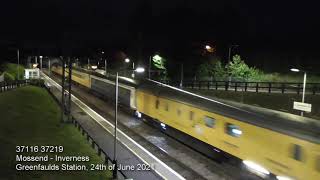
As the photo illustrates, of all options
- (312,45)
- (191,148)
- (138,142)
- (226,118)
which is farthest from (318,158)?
(312,45)

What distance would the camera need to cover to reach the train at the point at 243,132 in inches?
661

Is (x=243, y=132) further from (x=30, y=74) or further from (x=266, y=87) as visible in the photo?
(x=30, y=74)

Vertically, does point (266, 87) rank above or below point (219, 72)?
below

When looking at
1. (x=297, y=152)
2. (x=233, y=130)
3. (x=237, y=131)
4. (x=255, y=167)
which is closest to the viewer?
(x=297, y=152)

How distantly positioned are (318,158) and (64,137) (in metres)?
18.9

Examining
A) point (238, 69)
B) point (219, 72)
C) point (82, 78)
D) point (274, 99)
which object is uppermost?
point (238, 69)

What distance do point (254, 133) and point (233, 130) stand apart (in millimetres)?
1950

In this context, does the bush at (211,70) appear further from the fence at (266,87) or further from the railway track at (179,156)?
the railway track at (179,156)

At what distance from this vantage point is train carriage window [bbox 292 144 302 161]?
16.7 metres

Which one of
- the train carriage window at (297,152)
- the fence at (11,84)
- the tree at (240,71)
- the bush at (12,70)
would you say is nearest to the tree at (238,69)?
the tree at (240,71)

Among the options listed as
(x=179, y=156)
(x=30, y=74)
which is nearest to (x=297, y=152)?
(x=179, y=156)

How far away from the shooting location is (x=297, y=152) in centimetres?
1686

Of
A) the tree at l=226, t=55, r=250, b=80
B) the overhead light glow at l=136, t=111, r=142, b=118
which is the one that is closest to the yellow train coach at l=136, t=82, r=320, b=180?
the overhead light glow at l=136, t=111, r=142, b=118

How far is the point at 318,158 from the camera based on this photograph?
51.3 ft
